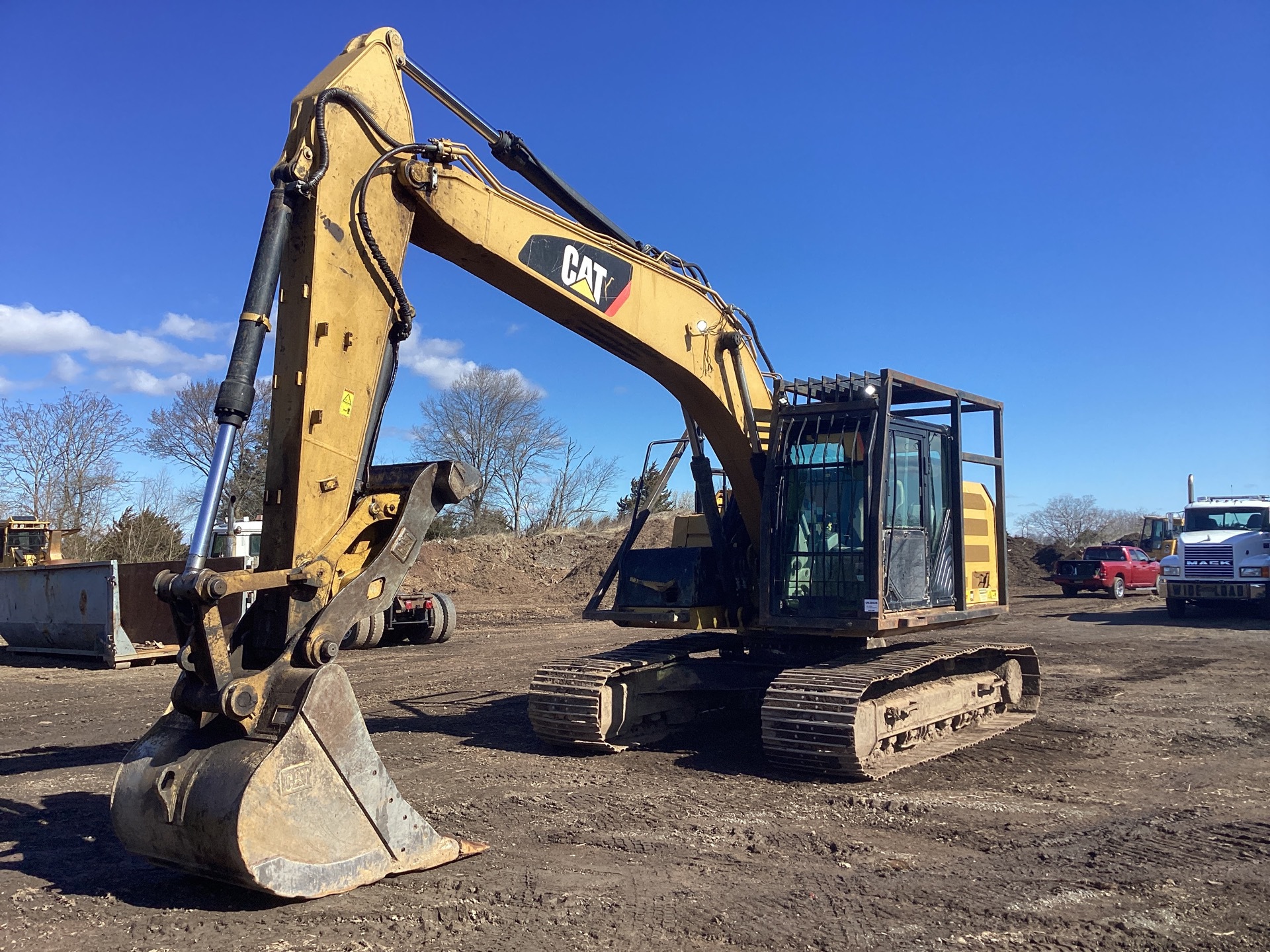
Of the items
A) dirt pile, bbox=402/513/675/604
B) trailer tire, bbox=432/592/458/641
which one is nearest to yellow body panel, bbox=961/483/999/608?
trailer tire, bbox=432/592/458/641

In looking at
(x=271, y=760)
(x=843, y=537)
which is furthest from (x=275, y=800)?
(x=843, y=537)

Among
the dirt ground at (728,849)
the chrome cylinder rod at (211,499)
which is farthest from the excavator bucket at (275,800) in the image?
the chrome cylinder rod at (211,499)

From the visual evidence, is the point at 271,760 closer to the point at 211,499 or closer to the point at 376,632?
the point at 211,499

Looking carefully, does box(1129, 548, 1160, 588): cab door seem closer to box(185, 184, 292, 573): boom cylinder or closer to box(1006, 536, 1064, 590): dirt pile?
box(1006, 536, 1064, 590): dirt pile

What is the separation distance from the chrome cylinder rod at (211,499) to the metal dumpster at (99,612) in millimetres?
10960

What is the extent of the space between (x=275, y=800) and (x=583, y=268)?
392cm

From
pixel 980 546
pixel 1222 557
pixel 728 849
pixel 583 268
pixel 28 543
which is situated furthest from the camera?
pixel 1222 557

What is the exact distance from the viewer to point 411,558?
5.13 meters

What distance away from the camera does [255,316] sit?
475 cm

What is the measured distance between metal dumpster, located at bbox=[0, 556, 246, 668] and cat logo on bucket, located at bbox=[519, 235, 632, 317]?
10.1 m

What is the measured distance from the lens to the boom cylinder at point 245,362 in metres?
4.46

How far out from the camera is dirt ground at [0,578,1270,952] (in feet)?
14.1

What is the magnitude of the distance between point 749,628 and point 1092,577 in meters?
23.8

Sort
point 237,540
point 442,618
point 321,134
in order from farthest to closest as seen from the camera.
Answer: point 237,540
point 442,618
point 321,134
